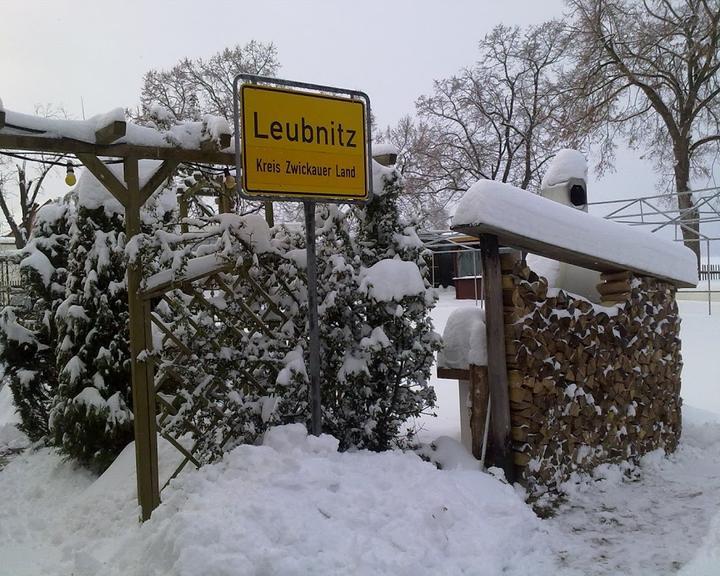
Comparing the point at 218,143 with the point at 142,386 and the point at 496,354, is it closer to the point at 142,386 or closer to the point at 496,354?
the point at 142,386

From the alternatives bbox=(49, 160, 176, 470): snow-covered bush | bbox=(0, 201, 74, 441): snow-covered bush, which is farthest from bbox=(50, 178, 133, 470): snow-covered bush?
bbox=(0, 201, 74, 441): snow-covered bush

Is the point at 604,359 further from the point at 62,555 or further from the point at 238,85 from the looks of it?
the point at 62,555

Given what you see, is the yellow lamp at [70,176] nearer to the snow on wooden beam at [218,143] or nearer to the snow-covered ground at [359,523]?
the snow on wooden beam at [218,143]

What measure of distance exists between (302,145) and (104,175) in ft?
5.10

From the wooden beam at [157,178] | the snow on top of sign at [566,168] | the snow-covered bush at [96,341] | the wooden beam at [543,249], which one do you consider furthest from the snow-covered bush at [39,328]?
the snow on top of sign at [566,168]

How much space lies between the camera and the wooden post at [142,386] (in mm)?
4348

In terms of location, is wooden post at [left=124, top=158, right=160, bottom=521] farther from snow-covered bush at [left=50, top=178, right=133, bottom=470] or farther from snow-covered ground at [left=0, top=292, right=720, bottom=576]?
snow-covered bush at [left=50, top=178, right=133, bottom=470]

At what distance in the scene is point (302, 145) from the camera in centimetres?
360

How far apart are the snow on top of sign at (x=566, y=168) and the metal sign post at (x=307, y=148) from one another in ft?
10.7

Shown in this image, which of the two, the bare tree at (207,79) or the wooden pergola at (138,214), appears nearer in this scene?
the wooden pergola at (138,214)

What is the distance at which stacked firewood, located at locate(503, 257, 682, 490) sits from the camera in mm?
4512

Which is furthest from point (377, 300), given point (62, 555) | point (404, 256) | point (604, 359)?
point (62, 555)

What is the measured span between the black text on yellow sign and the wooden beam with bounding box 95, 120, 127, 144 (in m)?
1.00

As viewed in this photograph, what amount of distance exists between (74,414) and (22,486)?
35.5 inches
